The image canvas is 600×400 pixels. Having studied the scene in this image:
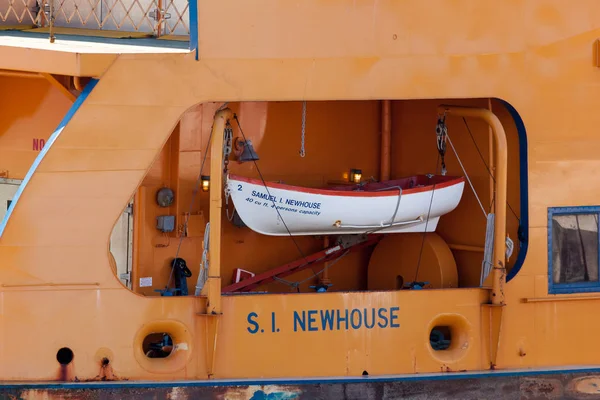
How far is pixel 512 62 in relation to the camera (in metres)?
8.68

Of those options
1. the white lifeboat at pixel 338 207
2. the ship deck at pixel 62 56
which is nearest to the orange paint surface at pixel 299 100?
the ship deck at pixel 62 56

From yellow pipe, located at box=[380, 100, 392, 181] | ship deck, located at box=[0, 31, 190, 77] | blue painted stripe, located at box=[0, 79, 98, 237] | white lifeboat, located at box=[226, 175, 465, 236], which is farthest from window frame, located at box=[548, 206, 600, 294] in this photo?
blue painted stripe, located at box=[0, 79, 98, 237]

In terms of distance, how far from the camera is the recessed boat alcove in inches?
367

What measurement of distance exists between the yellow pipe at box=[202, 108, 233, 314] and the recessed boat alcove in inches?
37.0

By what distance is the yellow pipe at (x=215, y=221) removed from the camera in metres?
8.00

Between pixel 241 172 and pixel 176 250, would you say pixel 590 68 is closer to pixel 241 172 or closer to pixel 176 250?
pixel 241 172

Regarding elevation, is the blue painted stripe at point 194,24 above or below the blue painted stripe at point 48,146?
above

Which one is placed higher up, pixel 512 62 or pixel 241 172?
pixel 512 62

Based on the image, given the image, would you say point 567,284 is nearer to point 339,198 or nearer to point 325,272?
point 339,198

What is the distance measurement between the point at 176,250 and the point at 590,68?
14.4 feet

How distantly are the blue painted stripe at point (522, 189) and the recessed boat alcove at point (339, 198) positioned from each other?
5 centimetres

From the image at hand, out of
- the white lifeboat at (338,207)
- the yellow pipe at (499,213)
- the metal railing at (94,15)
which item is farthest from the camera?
the metal railing at (94,15)

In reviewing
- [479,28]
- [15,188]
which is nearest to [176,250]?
[15,188]

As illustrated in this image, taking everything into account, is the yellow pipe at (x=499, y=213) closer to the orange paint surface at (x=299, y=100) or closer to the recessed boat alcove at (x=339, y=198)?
the orange paint surface at (x=299, y=100)
